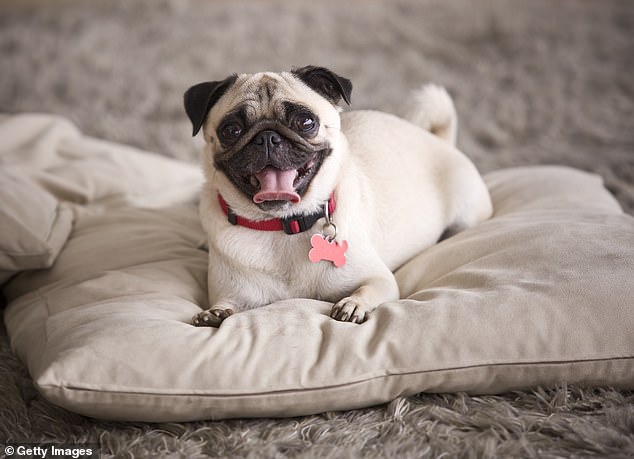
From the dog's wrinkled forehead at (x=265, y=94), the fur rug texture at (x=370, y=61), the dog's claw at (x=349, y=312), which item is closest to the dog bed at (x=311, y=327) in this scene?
the dog's claw at (x=349, y=312)

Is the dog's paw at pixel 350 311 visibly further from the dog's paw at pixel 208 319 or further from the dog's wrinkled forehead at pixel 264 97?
the dog's wrinkled forehead at pixel 264 97

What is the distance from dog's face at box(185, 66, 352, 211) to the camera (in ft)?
6.39

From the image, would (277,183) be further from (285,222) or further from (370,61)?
(370,61)

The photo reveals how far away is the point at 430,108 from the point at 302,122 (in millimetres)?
1249

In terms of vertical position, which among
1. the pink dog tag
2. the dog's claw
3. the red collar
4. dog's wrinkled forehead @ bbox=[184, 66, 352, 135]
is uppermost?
dog's wrinkled forehead @ bbox=[184, 66, 352, 135]

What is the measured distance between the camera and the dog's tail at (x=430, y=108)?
307 cm

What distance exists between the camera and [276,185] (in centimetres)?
198

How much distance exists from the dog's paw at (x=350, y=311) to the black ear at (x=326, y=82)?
642 millimetres

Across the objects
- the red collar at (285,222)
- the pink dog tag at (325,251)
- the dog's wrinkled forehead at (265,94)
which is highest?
the dog's wrinkled forehead at (265,94)

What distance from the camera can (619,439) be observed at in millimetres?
1497

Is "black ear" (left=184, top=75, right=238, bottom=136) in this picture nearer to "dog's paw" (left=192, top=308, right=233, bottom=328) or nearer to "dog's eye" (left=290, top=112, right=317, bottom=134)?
"dog's eye" (left=290, top=112, right=317, bottom=134)

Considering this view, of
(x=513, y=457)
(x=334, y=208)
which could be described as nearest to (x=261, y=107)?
(x=334, y=208)

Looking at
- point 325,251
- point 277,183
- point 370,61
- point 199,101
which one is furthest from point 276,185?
point 370,61

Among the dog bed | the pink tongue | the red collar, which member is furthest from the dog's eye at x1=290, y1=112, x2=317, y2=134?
the dog bed
